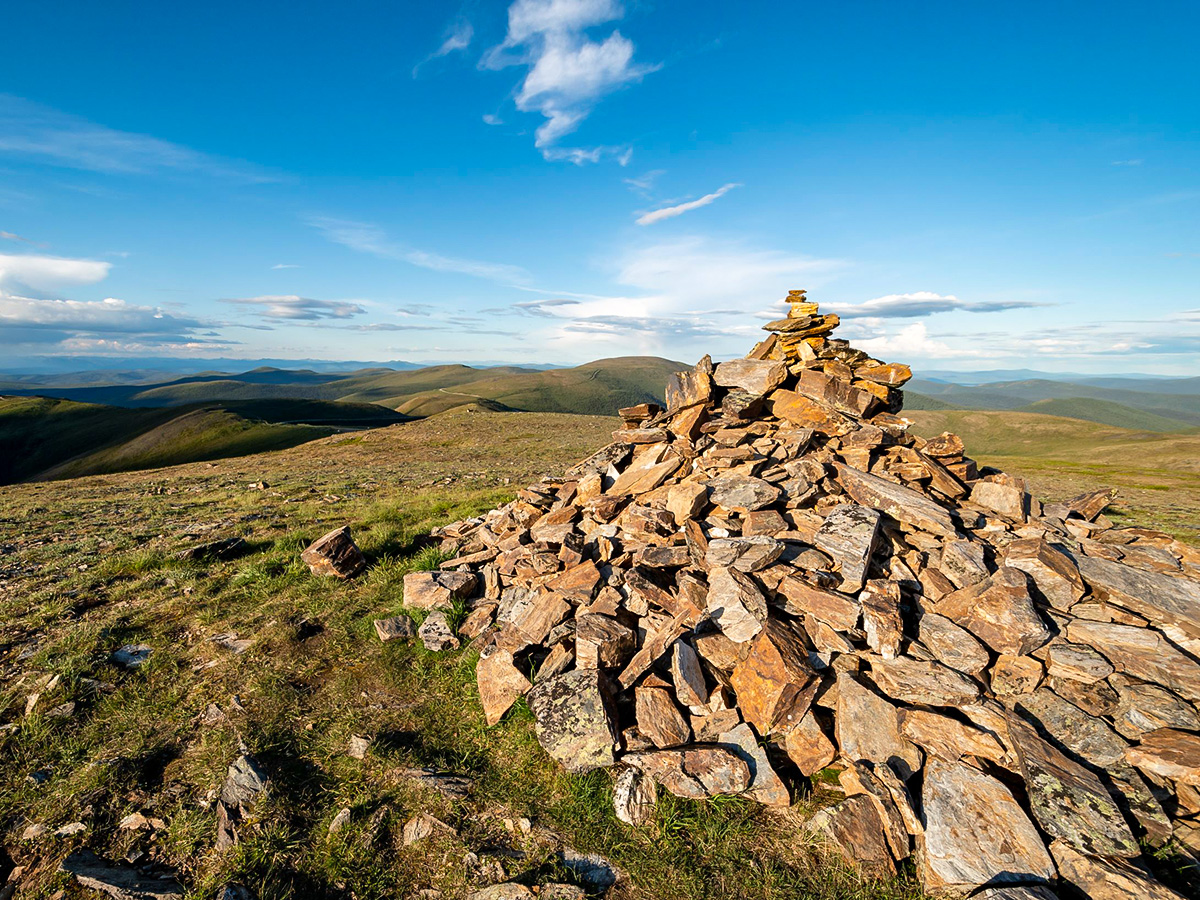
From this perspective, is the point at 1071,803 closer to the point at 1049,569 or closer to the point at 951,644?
the point at 951,644

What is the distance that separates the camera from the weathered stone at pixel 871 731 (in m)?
6.23

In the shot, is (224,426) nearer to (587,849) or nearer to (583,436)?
(583,436)

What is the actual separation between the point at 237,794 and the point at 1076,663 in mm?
10613

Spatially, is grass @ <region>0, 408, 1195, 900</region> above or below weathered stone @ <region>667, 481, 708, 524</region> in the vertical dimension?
Answer: below

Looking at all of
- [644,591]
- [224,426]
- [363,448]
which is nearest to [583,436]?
[363,448]

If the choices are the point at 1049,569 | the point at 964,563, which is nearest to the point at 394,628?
the point at 964,563

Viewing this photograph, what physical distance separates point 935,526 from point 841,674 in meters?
3.68

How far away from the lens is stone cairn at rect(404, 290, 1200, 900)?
5484mm

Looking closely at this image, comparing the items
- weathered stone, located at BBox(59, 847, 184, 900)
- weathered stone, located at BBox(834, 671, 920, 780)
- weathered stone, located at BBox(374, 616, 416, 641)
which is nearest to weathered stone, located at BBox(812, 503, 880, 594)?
weathered stone, located at BBox(834, 671, 920, 780)

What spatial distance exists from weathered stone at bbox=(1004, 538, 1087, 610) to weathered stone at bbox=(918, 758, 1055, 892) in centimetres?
348

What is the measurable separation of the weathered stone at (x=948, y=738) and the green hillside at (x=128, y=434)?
89871 millimetres

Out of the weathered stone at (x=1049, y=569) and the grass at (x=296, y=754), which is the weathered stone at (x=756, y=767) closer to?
the grass at (x=296, y=754)

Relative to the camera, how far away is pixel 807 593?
25.6 ft

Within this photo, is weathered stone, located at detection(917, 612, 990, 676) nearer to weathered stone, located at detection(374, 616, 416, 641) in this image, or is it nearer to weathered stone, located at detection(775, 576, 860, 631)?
weathered stone, located at detection(775, 576, 860, 631)
